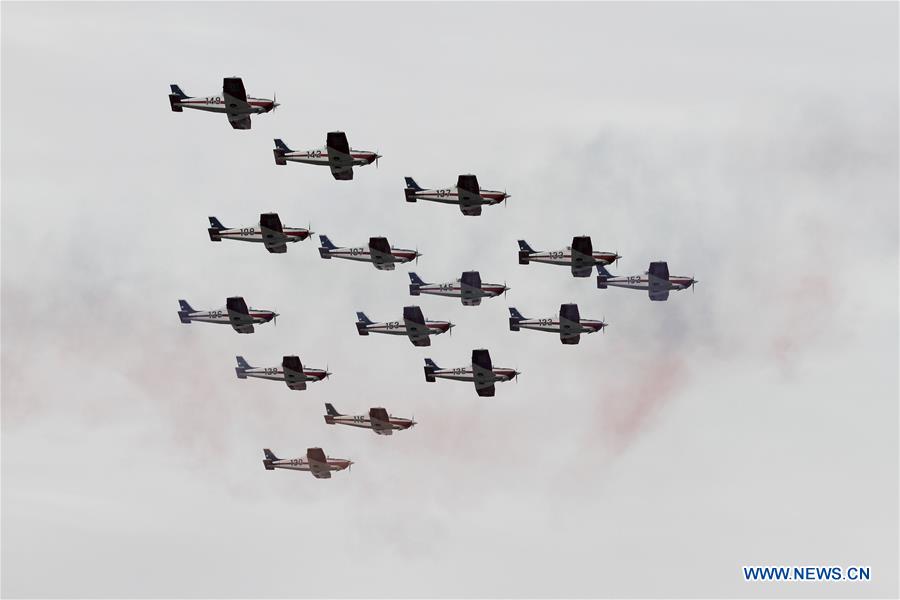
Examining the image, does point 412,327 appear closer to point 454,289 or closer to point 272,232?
point 454,289

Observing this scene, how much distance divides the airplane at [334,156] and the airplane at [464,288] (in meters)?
12.8

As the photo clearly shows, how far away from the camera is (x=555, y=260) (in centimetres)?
17038

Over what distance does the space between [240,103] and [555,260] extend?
30777 millimetres

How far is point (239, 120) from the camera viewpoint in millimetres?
161000

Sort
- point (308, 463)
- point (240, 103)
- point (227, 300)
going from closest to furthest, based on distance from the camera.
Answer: point (240, 103) < point (227, 300) < point (308, 463)

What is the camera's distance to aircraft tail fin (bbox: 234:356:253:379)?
571 feet

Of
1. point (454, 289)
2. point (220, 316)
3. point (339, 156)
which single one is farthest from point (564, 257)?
point (220, 316)

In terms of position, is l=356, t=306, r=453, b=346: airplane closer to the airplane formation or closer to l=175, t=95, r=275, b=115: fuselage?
the airplane formation

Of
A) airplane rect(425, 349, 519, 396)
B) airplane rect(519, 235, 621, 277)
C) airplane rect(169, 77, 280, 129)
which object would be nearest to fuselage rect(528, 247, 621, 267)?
airplane rect(519, 235, 621, 277)

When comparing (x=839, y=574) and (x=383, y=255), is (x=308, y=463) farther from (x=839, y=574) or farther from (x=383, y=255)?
(x=839, y=574)

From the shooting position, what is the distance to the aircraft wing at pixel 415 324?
171 m

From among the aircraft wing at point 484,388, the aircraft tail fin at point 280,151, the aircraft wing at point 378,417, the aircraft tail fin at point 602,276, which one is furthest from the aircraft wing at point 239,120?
the aircraft tail fin at point 602,276

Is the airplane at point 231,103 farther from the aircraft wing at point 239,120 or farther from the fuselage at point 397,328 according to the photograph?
the fuselage at point 397,328

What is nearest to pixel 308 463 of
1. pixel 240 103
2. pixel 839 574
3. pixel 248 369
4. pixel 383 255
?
pixel 248 369
